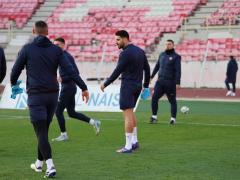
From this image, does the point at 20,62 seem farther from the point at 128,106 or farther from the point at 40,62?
the point at 128,106

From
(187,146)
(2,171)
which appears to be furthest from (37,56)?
(187,146)

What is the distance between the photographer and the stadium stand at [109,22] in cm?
3921

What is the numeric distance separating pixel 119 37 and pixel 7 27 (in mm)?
33607

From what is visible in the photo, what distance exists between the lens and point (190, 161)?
10711 millimetres

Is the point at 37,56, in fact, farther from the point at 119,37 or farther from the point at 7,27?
the point at 7,27

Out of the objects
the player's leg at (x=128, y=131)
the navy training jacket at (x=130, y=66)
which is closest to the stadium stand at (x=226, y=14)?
the navy training jacket at (x=130, y=66)

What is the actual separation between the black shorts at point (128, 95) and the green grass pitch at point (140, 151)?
2.68 feet

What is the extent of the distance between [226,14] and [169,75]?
21.0m

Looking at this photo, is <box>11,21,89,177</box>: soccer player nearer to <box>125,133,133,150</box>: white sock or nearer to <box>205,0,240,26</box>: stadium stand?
<box>125,133,133,150</box>: white sock

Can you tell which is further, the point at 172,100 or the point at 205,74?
the point at 205,74

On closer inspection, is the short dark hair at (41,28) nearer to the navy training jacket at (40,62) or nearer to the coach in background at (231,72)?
the navy training jacket at (40,62)

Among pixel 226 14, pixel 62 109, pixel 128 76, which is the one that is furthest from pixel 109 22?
pixel 128 76

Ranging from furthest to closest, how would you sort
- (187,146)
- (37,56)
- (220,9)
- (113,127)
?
(220,9) < (113,127) < (187,146) < (37,56)

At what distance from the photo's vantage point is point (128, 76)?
12328 mm
